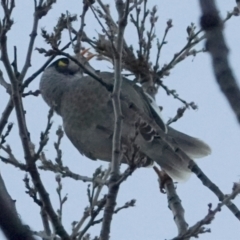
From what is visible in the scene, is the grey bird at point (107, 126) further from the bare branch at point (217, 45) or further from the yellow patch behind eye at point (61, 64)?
the bare branch at point (217, 45)

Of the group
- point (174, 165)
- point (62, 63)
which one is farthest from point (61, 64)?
point (174, 165)

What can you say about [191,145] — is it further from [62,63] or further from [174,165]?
[62,63]

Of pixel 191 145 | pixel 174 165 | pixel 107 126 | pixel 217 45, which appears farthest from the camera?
pixel 191 145

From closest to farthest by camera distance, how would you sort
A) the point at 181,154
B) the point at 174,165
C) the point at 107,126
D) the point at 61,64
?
the point at 181,154
the point at 174,165
the point at 107,126
the point at 61,64

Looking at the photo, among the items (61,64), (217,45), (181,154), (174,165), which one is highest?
(61,64)

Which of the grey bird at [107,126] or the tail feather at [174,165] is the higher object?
→ the grey bird at [107,126]

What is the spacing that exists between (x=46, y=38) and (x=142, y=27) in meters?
1.39

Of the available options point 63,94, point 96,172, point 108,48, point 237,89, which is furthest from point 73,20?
point 237,89

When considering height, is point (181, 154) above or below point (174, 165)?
below

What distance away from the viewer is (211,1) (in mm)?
1053

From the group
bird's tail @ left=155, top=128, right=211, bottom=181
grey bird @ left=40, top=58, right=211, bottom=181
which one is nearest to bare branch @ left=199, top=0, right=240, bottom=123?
bird's tail @ left=155, top=128, right=211, bottom=181

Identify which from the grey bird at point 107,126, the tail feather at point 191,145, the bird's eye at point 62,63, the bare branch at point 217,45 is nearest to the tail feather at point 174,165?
the grey bird at point 107,126

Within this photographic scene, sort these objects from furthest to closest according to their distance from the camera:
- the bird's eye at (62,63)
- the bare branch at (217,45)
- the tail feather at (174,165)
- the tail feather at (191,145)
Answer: the bird's eye at (62,63), the tail feather at (191,145), the tail feather at (174,165), the bare branch at (217,45)

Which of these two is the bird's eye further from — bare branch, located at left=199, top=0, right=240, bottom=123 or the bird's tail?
bare branch, located at left=199, top=0, right=240, bottom=123
